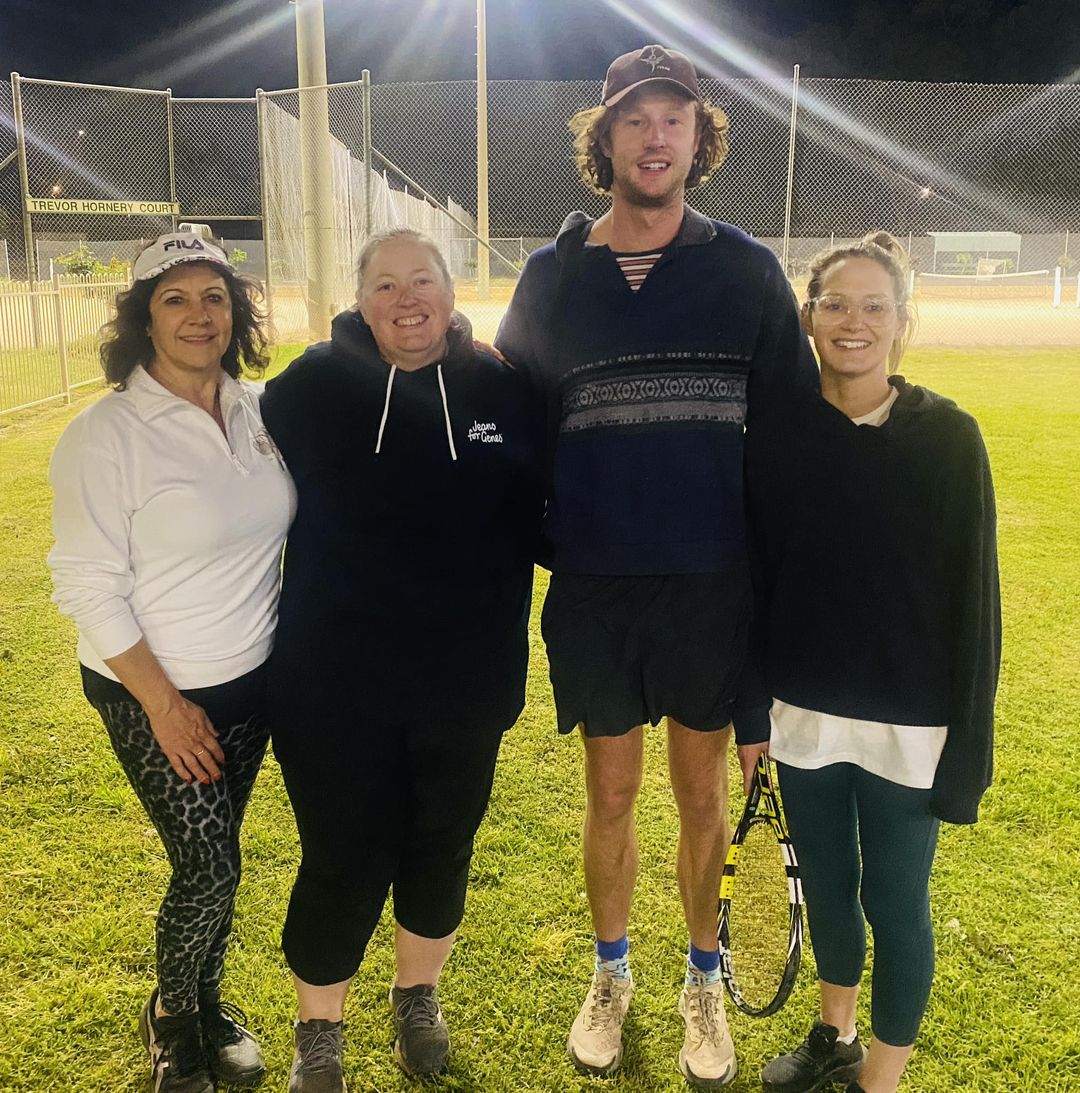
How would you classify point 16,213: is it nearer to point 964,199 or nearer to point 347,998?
point 964,199

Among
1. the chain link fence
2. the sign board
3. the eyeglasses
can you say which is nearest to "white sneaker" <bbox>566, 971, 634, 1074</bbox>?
the eyeglasses

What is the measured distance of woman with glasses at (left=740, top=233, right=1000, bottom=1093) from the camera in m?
2.05

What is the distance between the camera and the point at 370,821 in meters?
2.33

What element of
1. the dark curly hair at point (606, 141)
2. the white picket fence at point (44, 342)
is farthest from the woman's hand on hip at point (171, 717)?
the white picket fence at point (44, 342)

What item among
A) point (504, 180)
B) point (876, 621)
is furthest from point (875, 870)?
point (504, 180)

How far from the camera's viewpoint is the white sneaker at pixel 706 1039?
2.50 metres

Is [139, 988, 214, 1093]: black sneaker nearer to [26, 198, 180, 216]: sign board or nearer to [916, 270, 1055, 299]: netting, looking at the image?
[26, 198, 180, 216]: sign board

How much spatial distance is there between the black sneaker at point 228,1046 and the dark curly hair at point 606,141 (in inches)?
96.8

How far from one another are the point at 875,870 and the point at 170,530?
172 cm

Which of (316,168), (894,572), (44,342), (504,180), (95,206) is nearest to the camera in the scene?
(894,572)

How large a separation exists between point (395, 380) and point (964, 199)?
122 ft

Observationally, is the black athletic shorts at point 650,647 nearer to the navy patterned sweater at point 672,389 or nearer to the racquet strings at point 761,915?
the navy patterned sweater at point 672,389

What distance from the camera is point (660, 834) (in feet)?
11.8

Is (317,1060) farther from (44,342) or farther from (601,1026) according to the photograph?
(44,342)
